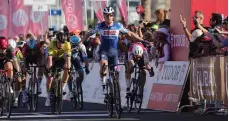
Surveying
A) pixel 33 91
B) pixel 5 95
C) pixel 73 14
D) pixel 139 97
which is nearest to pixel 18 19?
pixel 73 14

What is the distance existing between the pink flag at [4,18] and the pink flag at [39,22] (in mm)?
1137

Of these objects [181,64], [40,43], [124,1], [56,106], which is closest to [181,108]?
[181,64]

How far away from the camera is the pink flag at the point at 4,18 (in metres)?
36.2

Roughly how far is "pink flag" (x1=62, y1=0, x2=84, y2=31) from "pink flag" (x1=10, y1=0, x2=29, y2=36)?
5.03 metres

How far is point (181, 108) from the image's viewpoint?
1803cm

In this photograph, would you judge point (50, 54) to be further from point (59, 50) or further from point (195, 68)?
point (195, 68)

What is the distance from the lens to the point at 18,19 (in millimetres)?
36094

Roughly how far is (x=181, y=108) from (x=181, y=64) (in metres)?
1.05

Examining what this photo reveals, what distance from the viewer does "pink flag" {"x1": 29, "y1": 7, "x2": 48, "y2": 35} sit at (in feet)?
115

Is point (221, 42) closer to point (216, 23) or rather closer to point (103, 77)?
point (216, 23)

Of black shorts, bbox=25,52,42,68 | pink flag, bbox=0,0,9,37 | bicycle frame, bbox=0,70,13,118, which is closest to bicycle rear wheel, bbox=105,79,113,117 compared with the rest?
bicycle frame, bbox=0,70,13,118

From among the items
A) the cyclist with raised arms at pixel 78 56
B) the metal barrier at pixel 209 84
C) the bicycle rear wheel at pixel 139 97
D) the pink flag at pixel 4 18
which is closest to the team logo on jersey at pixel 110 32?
the bicycle rear wheel at pixel 139 97

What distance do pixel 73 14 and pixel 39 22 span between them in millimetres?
4794

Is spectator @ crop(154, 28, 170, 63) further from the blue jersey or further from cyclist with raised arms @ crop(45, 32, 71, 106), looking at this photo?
the blue jersey
